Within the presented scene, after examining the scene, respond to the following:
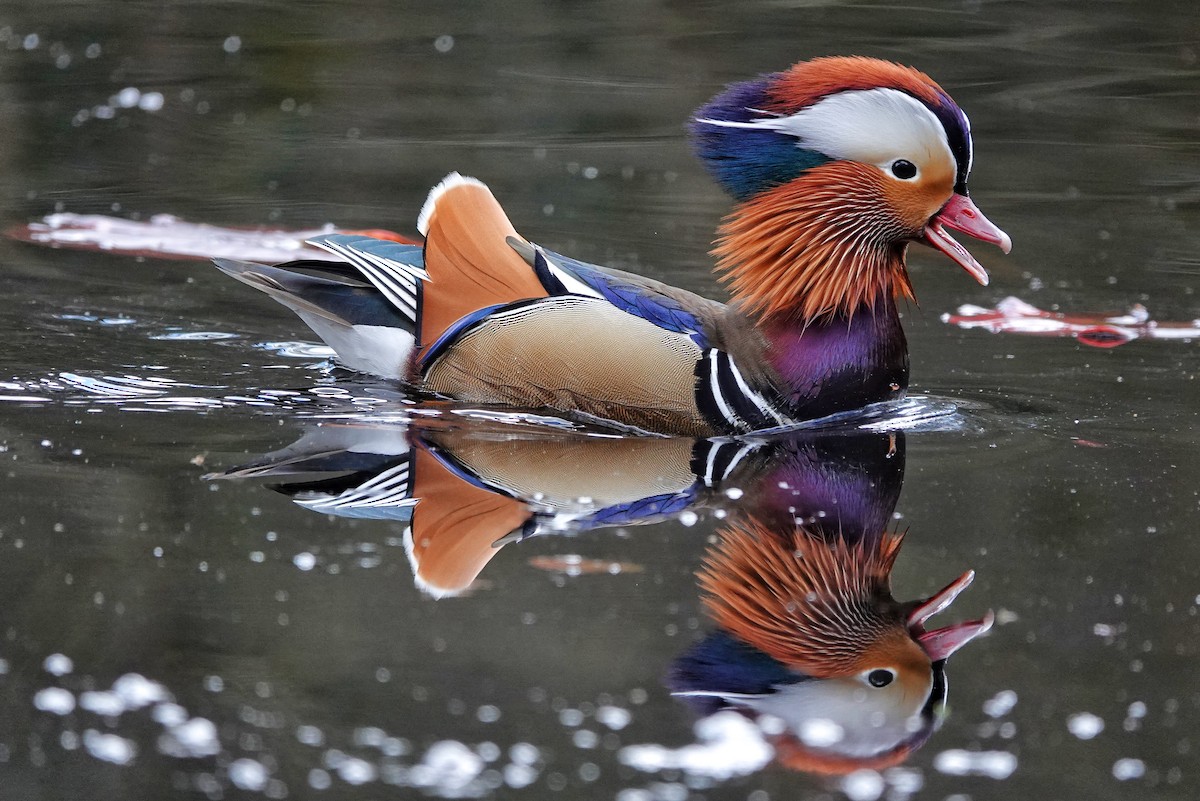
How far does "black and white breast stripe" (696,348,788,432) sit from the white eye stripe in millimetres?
741

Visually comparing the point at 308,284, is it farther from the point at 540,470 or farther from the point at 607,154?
the point at 607,154

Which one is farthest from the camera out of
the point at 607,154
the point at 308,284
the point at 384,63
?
the point at 384,63

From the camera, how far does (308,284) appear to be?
18.1ft

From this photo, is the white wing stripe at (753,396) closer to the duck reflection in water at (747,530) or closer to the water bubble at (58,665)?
the duck reflection in water at (747,530)

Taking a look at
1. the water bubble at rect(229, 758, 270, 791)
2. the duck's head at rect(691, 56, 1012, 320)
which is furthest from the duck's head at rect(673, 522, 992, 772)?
the duck's head at rect(691, 56, 1012, 320)

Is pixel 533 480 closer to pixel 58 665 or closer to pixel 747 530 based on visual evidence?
pixel 747 530

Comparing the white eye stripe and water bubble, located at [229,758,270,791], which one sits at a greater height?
the white eye stripe

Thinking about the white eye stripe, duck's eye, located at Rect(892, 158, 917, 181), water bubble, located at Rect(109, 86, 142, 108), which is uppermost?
the white eye stripe

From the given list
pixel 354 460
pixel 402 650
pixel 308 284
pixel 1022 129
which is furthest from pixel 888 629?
pixel 1022 129

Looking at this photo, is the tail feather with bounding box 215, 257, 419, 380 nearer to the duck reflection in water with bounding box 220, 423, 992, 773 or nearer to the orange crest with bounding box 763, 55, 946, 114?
the duck reflection in water with bounding box 220, 423, 992, 773

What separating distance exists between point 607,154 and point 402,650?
5.70m

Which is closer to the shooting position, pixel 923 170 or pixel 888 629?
pixel 888 629

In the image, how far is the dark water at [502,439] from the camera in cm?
306

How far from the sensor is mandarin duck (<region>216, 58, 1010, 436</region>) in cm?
500
